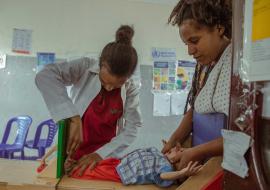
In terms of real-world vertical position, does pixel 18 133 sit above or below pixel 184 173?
below

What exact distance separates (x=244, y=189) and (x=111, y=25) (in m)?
2.72

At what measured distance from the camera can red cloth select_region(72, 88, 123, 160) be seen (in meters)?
1.15

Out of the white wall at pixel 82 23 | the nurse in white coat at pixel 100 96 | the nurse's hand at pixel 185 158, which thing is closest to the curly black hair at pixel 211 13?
the nurse's hand at pixel 185 158

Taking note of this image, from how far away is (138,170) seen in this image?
0.76 metres

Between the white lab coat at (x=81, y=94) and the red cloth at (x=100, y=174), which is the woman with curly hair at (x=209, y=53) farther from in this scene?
the white lab coat at (x=81, y=94)

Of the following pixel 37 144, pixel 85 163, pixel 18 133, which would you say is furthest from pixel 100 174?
pixel 18 133

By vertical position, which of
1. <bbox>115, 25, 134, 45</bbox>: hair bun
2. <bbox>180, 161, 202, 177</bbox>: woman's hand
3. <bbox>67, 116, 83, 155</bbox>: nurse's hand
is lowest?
<bbox>180, 161, 202, 177</bbox>: woman's hand

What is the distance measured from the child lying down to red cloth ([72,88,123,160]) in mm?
309

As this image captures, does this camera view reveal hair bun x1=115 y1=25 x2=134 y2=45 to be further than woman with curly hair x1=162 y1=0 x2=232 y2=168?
Yes

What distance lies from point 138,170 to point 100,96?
0.45 m

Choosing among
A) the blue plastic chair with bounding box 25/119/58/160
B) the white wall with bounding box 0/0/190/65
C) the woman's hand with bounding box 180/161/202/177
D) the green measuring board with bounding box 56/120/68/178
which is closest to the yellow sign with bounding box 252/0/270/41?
the woman's hand with bounding box 180/161/202/177

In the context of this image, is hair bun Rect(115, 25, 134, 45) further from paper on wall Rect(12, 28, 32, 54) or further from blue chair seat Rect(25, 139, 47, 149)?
paper on wall Rect(12, 28, 32, 54)

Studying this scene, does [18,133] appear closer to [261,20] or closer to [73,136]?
[73,136]

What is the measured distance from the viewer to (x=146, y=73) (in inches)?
118
